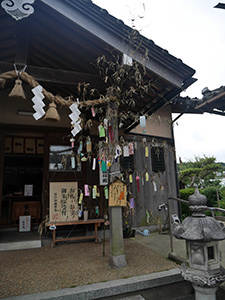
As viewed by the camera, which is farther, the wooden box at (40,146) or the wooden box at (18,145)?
the wooden box at (40,146)

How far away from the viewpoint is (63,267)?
3465mm

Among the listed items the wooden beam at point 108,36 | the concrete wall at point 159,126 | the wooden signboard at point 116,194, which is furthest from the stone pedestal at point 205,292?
the concrete wall at point 159,126

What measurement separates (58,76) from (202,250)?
3.84 metres

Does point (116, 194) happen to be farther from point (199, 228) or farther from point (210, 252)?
point (210, 252)

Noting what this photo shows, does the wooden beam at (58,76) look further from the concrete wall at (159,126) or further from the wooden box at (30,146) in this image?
the wooden box at (30,146)

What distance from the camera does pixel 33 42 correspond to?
13.6 feet

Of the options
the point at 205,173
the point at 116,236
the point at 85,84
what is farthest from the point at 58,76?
the point at 205,173

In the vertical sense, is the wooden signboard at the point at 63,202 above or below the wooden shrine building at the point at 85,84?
below

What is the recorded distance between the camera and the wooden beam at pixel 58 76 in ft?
12.2

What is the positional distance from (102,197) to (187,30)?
5150 mm

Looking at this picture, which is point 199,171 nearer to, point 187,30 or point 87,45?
point 187,30

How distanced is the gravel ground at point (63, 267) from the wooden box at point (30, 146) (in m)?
3.29

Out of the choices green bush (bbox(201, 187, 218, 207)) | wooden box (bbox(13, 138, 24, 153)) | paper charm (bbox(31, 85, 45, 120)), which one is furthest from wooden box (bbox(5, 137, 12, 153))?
green bush (bbox(201, 187, 218, 207))

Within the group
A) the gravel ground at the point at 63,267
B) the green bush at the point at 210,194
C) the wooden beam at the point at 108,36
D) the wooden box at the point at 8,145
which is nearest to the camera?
the gravel ground at the point at 63,267
